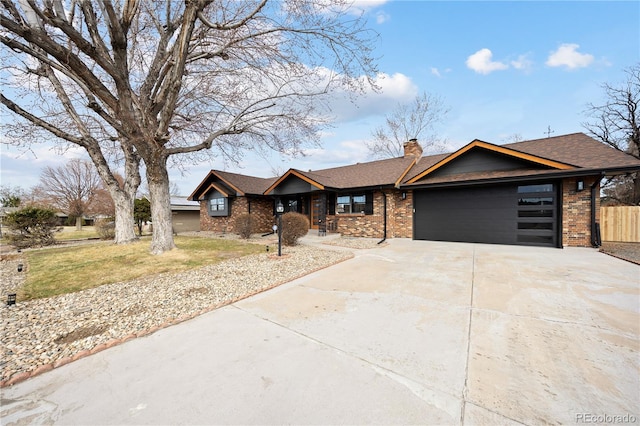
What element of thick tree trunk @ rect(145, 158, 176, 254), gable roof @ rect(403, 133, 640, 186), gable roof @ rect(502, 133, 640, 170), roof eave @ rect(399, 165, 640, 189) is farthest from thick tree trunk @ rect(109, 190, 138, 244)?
gable roof @ rect(502, 133, 640, 170)

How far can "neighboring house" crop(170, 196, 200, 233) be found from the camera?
19.7 metres

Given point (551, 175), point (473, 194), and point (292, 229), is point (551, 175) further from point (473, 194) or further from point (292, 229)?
point (292, 229)

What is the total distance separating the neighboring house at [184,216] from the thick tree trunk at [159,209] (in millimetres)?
12365

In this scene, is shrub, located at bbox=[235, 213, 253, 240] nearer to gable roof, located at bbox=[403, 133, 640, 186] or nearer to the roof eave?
gable roof, located at bbox=[403, 133, 640, 186]

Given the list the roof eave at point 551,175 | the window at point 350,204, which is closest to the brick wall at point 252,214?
the window at point 350,204

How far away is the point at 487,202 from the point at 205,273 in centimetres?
1073

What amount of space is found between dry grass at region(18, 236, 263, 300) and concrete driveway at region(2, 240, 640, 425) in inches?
138

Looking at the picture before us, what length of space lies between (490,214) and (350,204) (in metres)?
6.23

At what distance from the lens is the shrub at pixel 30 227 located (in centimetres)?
1084

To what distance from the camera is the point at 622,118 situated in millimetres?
15312

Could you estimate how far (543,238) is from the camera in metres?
9.19

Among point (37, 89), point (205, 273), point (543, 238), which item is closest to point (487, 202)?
point (543, 238)

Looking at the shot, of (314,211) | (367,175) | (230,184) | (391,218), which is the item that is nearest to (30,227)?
(230,184)

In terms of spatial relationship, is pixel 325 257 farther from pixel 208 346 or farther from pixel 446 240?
pixel 446 240
